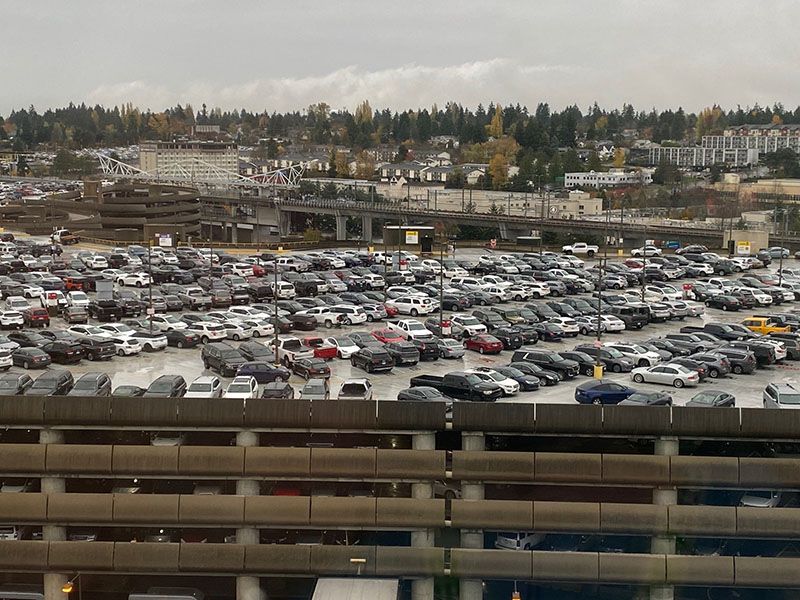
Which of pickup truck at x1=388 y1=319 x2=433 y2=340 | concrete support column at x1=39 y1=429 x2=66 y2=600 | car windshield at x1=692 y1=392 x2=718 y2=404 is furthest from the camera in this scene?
pickup truck at x1=388 y1=319 x2=433 y2=340

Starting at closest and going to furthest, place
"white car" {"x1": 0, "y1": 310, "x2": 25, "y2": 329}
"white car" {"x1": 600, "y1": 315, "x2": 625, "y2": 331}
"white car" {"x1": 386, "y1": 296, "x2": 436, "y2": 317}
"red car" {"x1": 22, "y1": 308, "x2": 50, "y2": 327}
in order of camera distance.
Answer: "white car" {"x1": 0, "y1": 310, "x2": 25, "y2": 329}, "white car" {"x1": 600, "y1": 315, "x2": 625, "y2": 331}, "red car" {"x1": 22, "y1": 308, "x2": 50, "y2": 327}, "white car" {"x1": 386, "y1": 296, "x2": 436, "y2": 317}

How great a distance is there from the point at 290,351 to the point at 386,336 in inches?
194

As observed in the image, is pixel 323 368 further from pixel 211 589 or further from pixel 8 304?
pixel 8 304

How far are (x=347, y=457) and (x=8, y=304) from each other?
25.5 meters

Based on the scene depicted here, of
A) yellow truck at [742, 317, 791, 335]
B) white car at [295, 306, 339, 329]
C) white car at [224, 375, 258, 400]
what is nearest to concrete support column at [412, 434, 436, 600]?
white car at [224, 375, 258, 400]

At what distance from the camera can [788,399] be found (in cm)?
2466

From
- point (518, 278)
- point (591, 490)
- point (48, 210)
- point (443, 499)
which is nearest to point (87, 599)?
point (443, 499)

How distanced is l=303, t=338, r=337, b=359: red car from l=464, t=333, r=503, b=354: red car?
5.21 m

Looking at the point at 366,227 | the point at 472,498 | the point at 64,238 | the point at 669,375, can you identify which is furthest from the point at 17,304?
the point at 366,227

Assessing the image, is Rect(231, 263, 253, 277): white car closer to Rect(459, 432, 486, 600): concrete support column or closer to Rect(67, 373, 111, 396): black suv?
Rect(67, 373, 111, 396): black suv

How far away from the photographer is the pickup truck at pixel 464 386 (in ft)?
90.2

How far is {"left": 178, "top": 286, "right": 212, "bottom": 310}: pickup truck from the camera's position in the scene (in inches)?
1740

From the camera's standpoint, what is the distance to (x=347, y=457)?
73.7ft

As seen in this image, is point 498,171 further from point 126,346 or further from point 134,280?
point 126,346
